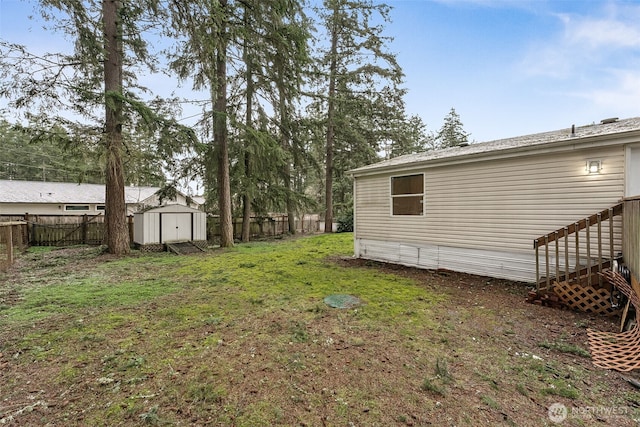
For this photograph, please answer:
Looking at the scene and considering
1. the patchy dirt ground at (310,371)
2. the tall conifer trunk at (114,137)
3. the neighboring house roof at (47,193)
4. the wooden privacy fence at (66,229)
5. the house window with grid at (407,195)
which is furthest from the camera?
the neighboring house roof at (47,193)

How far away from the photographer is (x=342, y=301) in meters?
4.79

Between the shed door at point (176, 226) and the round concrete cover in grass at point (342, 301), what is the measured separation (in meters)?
8.47

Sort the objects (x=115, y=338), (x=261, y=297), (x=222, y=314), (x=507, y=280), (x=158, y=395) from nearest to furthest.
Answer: (x=158, y=395)
(x=115, y=338)
(x=222, y=314)
(x=261, y=297)
(x=507, y=280)

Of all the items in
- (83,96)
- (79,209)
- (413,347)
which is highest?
(83,96)

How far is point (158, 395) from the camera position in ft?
7.48

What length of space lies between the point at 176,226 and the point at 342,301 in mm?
8894

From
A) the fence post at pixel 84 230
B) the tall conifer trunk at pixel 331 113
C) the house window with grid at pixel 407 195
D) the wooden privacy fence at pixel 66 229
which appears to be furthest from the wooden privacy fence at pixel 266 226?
the house window with grid at pixel 407 195

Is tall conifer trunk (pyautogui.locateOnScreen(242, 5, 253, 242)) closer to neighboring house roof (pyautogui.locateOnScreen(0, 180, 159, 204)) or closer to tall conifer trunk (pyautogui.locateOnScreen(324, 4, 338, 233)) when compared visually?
tall conifer trunk (pyautogui.locateOnScreen(324, 4, 338, 233))

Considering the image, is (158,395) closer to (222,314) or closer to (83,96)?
(222,314)

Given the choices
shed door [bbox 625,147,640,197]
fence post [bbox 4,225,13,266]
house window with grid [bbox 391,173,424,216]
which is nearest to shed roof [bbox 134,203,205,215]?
fence post [bbox 4,225,13,266]

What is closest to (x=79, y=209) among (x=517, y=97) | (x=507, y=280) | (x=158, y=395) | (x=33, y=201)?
(x=33, y=201)

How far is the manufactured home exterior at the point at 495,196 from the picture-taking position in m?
4.75

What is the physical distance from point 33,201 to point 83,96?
17006 millimetres

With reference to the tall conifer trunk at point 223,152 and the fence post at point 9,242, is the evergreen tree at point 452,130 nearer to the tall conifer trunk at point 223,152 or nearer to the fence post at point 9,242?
the tall conifer trunk at point 223,152
